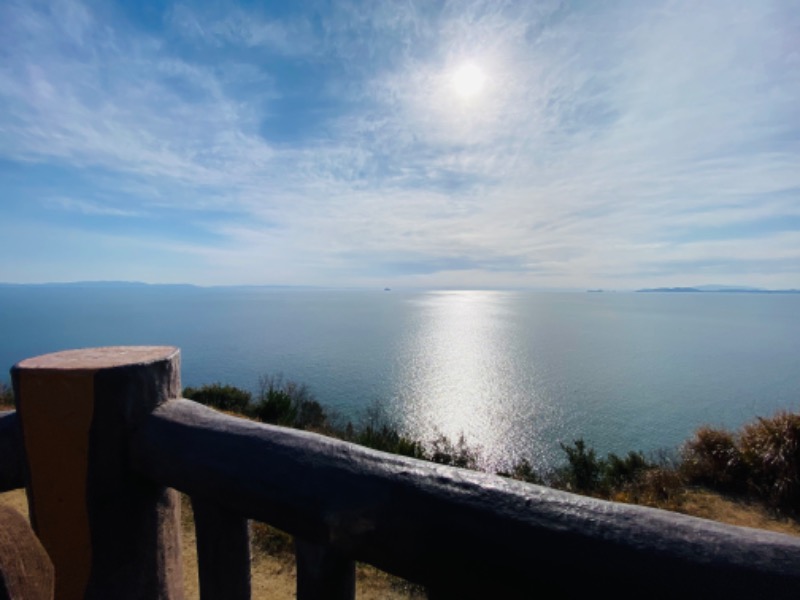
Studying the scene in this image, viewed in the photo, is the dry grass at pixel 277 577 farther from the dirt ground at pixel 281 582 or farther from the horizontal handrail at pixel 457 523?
the horizontal handrail at pixel 457 523

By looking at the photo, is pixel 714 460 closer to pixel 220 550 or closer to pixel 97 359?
pixel 220 550

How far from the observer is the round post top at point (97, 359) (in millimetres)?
1153

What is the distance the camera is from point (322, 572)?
97cm

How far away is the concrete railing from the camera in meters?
0.67

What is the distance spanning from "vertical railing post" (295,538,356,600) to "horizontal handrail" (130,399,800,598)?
0.20 ft

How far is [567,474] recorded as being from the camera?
1023 centimetres

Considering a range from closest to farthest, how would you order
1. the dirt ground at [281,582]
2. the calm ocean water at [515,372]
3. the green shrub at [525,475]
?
the dirt ground at [281,582] → the green shrub at [525,475] → the calm ocean water at [515,372]

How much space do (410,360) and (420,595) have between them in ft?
145

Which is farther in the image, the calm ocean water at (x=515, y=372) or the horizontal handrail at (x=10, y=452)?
the calm ocean water at (x=515, y=372)

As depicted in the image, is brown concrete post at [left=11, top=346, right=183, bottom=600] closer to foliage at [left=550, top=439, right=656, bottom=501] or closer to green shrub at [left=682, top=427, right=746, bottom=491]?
foliage at [left=550, top=439, right=656, bottom=501]

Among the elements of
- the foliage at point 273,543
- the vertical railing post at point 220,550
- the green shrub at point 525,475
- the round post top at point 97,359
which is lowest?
the green shrub at point 525,475

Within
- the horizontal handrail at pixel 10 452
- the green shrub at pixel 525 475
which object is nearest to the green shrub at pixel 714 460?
the green shrub at pixel 525 475

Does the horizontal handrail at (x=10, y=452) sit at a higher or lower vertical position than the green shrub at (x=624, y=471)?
higher

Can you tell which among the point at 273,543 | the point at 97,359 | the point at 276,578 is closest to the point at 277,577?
the point at 276,578
